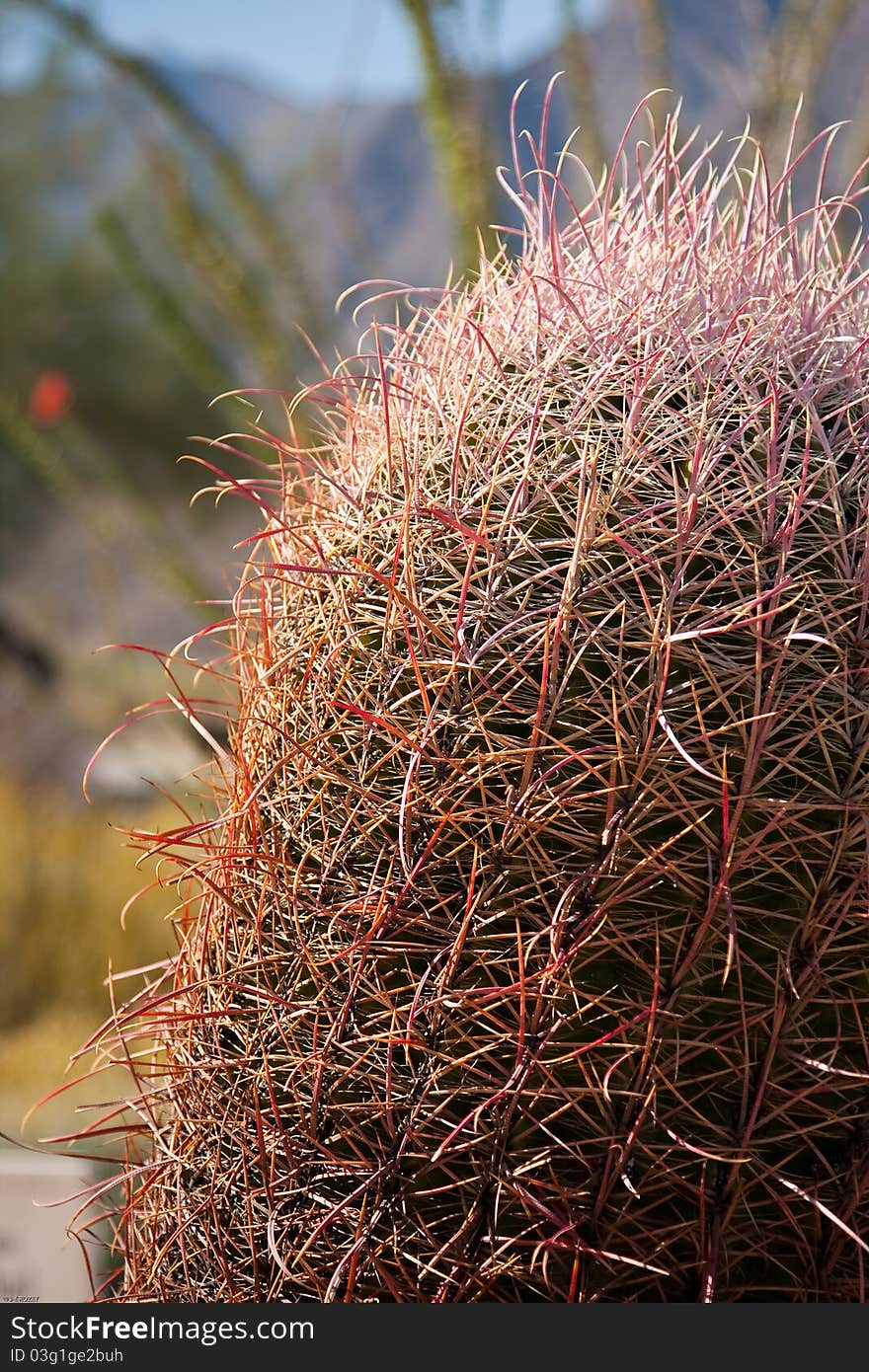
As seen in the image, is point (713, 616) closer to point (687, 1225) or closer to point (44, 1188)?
point (687, 1225)

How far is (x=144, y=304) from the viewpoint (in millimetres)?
8203

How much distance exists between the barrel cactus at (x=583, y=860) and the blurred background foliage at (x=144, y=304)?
0.31m

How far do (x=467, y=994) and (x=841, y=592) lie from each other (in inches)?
16.6

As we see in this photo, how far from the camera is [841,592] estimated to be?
1.01m

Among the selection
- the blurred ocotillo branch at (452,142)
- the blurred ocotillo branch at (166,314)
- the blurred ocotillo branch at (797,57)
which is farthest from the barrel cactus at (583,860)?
the blurred ocotillo branch at (797,57)

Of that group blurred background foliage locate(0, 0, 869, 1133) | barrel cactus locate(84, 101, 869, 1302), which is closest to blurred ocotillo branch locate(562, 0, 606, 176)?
blurred background foliage locate(0, 0, 869, 1133)

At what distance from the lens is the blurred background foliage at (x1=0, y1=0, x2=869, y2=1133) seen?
374 cm

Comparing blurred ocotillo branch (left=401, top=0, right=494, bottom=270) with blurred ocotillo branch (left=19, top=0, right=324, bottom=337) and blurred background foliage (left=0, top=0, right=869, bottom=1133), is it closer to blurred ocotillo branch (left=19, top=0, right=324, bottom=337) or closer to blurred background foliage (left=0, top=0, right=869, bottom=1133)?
blurred background foliage (left=0, top=0, right=869, bottom=1133)

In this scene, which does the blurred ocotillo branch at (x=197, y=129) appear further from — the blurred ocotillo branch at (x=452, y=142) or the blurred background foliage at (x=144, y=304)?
the blurred ocotillo branch at (x=452, y=142)

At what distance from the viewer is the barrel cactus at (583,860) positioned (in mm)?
971

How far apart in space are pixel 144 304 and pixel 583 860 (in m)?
7.89

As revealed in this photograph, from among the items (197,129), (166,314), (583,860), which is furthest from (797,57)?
(583,860)

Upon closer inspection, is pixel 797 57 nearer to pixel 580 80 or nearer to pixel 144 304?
pixel 580 80

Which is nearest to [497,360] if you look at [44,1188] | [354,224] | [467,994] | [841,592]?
[841,592]
